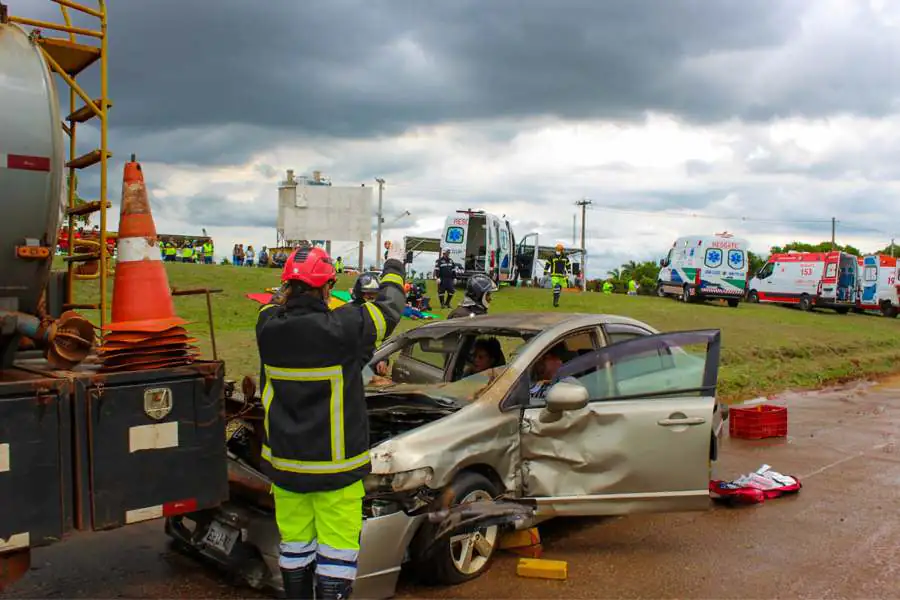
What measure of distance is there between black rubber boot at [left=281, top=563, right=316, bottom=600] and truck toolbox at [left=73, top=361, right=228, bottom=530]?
0.50 m

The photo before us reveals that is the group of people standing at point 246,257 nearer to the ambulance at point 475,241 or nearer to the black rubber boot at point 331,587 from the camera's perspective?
the ambulance at point 475,241

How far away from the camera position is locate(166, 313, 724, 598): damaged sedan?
432 centimetres

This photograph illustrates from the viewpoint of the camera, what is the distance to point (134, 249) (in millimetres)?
4203

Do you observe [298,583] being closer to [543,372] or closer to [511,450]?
[511,450]

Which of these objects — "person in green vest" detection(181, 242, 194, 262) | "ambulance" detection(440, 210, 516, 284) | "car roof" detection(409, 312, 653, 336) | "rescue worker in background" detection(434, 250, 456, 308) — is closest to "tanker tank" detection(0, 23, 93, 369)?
"car roof" detection(409, 312, 653, 336)

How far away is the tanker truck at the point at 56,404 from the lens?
324 centimetres

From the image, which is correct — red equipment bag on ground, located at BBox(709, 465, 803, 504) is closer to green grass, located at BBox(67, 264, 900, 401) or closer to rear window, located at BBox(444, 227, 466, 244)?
green grass, located at BBox(67, 264, 900, 401)

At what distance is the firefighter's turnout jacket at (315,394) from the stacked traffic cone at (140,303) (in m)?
0.50

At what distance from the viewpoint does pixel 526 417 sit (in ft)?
16.6

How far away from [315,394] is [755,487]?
4.57 metres

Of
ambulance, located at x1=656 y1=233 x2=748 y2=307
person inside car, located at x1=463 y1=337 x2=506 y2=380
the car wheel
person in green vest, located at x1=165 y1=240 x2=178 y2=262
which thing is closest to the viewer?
the car wheel

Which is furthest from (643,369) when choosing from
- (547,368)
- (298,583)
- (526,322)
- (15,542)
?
(15,542)

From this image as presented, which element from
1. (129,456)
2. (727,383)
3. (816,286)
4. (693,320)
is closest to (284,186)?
(727,383)

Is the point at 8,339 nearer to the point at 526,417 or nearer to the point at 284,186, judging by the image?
the point at 526,417
